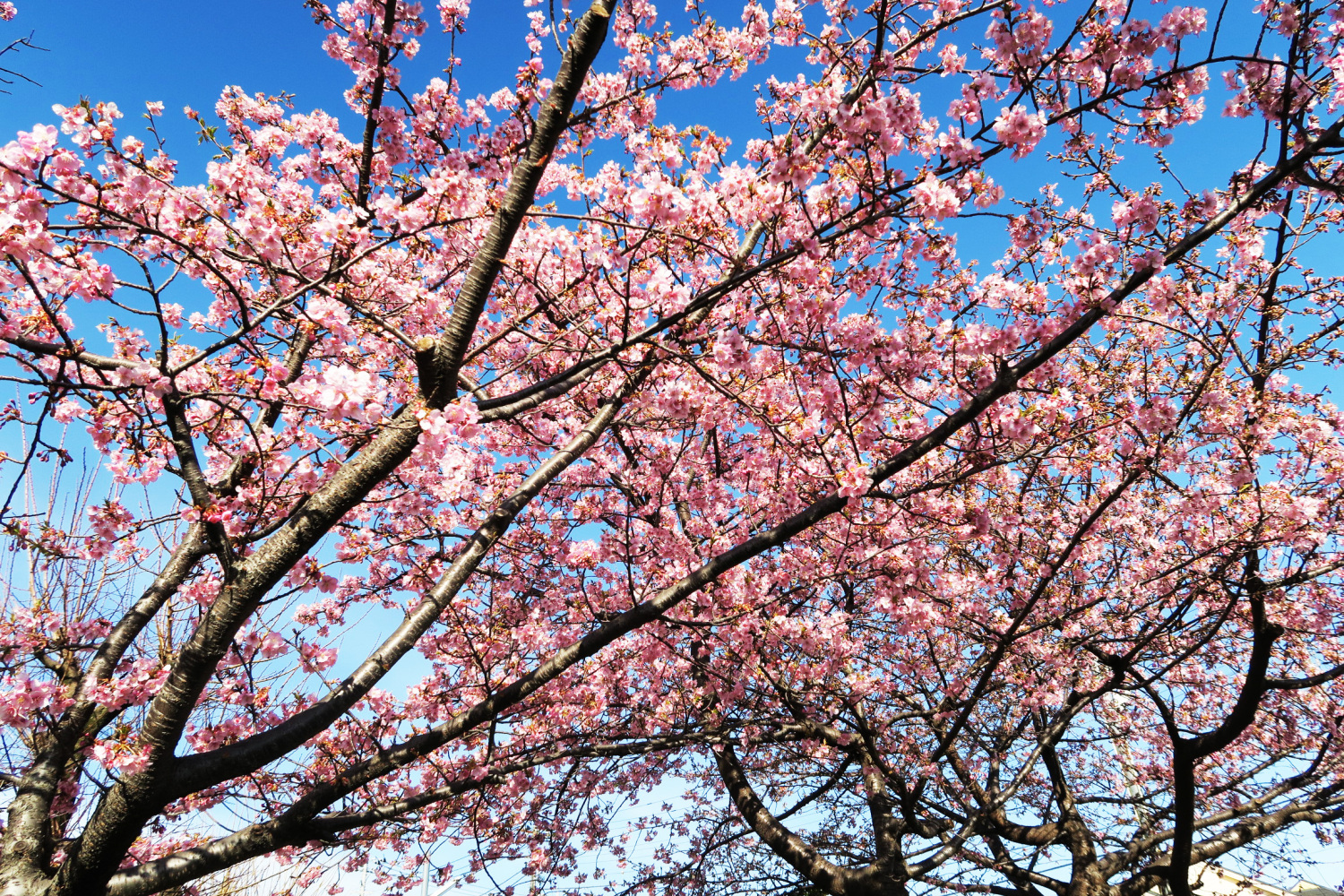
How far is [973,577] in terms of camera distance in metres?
7.22

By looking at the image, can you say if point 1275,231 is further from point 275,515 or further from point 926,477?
point 275,515

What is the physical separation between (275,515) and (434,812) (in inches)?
141

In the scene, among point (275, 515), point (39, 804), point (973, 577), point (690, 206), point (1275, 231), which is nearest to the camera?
point (690, 206)

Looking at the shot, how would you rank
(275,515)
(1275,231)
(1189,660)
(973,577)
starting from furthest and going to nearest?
1. (1189,660)
2. (973,577)
3. (1275,231)
4. (275,515)

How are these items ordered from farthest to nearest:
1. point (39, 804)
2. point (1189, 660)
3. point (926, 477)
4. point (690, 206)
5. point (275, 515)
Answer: point (1189, 660), point (926, 477), point (275, 515), point (39, 804), point (690, 206)

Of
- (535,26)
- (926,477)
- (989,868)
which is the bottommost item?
(989,868)

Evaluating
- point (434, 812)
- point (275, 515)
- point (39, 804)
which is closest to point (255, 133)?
point (275, 515)

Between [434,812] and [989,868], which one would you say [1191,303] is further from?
[434,812]

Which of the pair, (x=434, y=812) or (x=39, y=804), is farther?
(x=434, y=812)

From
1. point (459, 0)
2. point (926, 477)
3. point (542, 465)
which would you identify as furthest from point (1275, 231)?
point (459, 0)

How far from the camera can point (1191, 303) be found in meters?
6.42

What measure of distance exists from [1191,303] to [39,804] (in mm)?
10591

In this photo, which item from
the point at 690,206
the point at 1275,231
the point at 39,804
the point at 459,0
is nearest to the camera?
the point at 690,206

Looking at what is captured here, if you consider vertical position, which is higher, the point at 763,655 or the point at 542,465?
the point at 542,465
